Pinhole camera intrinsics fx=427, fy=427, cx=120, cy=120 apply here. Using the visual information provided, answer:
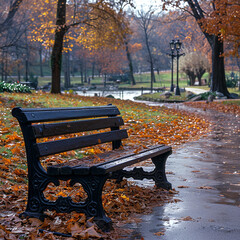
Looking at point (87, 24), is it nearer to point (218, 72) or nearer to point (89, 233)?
point (218, 72)

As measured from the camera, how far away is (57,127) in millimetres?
4238

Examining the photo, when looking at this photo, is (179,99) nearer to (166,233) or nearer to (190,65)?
(190,65)

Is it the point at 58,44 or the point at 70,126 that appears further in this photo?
the point at 58,44

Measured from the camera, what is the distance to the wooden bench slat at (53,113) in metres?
3.85

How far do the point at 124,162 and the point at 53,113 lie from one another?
853 mm

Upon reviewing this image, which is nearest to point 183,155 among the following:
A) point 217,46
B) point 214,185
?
point 214,185

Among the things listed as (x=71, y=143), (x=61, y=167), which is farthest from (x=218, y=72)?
(x=61, y=167)

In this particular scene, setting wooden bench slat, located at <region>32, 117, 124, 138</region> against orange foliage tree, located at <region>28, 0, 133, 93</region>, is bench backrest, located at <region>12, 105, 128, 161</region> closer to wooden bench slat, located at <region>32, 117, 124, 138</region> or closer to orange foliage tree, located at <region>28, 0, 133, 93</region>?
wooden bench slat, located at <region>32, 117, 124, 138</region>

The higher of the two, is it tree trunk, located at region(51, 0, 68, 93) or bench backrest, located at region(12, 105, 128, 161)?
tree trunk, located at region(51, 0, 68, 93)

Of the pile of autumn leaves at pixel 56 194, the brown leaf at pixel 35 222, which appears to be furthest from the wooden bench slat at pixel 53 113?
the brown leaf at pixel 35 222

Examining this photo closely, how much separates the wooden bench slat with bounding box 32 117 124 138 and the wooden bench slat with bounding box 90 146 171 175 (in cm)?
61

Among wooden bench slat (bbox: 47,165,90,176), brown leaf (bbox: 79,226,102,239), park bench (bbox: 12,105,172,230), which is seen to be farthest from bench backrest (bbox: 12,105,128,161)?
brown leaf (bbox: 79,226,102,239)

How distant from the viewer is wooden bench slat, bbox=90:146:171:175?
3.61 meters

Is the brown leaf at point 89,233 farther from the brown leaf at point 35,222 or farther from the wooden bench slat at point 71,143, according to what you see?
the wooden bench slat at point 71,143
